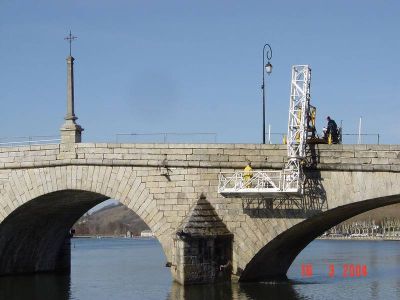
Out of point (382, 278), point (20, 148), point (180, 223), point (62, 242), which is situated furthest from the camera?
point (62, 242)

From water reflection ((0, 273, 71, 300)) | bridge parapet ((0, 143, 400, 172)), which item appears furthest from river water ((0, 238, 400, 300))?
bridge parapet ((0, 143, 400, 172))

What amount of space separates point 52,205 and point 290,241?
11.2m

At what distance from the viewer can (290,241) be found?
28.9 m

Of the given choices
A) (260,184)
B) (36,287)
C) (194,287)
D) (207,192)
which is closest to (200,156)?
(207,192)

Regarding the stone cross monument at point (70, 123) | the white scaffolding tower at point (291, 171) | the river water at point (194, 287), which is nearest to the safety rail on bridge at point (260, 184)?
the white scaffolding tower at point (291, 171)

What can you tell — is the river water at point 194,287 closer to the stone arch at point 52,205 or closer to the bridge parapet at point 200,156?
the stone arch at point 52,205

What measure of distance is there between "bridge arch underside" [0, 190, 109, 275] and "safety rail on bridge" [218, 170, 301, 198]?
23.1 feet

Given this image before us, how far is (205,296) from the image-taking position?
83.9 ft

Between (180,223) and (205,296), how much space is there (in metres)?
3.34

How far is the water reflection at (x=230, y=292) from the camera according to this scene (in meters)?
25.6

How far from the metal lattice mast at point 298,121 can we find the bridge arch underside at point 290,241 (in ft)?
6.45

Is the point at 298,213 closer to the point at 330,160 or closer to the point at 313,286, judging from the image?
the point at 330,160

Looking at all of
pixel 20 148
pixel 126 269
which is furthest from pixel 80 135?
pixel 126 269

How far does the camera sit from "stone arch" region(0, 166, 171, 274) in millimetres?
28906
